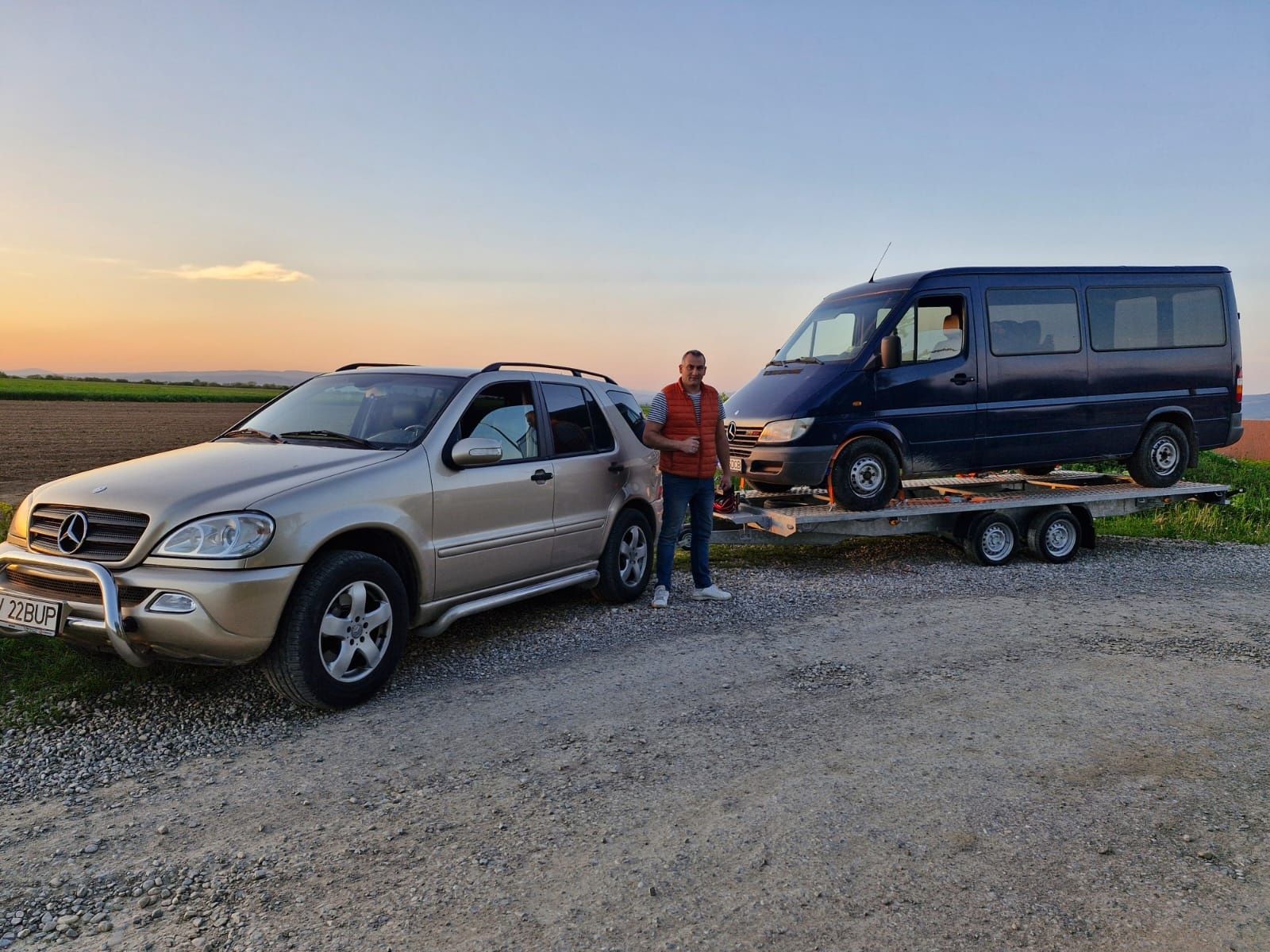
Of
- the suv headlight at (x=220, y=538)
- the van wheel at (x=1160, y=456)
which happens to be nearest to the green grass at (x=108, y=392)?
the van wheel at (x=1160, y=456)

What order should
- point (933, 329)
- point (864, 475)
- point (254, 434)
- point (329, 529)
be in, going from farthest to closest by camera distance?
1. point (933, 329)
2. point (864, 475)
3. point (254, 434)
4. point (329, 529)

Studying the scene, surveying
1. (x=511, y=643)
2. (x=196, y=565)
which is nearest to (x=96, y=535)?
(x=196, y=565)

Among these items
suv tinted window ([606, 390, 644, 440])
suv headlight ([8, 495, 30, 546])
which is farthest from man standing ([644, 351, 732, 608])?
suv headlight ([8, 495, 30, 546])

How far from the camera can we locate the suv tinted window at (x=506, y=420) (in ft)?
19.7

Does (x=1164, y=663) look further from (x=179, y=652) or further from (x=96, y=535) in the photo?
(x=96, y=535)

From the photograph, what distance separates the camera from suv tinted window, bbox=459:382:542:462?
6.00 metres

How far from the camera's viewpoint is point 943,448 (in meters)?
9.18

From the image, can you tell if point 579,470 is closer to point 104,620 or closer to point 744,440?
point 744,440

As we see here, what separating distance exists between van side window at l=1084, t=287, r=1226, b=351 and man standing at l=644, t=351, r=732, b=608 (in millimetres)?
4815

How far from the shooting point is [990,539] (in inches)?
372

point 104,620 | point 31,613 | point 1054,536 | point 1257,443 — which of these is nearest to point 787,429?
point 1054,536

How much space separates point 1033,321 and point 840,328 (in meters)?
1.96

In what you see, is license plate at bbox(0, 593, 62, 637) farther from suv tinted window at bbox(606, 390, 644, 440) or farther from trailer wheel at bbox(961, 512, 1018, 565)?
trailer wheel at bbox(961, 512, 1018, 565)

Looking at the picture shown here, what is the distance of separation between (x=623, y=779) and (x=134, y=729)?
246 cm
